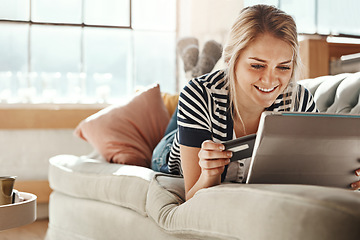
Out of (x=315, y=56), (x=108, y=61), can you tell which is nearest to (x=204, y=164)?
(x=315, y=56)

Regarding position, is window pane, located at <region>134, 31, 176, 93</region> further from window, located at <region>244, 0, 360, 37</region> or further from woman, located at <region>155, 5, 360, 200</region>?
woman, located at <region>155, 5, 360, 200</region>

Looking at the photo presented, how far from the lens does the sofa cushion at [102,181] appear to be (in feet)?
5.59

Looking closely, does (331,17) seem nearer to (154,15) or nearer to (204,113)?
(154,15)

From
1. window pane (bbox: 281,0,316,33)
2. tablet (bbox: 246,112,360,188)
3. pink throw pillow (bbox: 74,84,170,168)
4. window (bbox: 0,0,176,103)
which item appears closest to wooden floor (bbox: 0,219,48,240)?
pink throw pillow (bbox: 74,84,170,168)

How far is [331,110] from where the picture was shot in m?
1.72

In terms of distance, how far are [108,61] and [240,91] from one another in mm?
2797

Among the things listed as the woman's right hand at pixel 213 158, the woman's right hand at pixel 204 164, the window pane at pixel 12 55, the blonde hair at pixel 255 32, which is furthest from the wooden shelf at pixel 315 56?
the window pane at pixel 12 55

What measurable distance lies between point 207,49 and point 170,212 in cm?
184

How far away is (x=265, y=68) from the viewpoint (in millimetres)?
1327

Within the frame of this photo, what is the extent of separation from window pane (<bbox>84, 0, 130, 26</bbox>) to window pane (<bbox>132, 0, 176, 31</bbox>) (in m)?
0.09

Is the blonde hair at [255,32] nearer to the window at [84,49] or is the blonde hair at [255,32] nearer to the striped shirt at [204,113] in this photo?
the striped shirt at [204,113]

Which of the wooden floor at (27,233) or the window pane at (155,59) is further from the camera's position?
the window pane at (155,59)

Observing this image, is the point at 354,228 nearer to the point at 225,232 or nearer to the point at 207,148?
the point at 225,232

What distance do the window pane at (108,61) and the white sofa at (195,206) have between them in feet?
5.50
